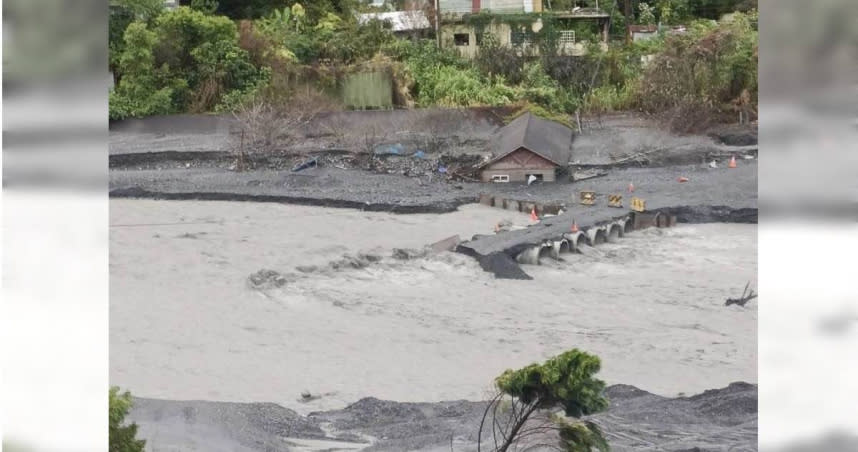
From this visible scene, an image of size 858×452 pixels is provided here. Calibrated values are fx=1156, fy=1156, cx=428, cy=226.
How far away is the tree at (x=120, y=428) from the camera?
399cm

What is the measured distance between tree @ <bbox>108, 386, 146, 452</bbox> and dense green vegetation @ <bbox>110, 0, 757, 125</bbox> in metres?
1.29

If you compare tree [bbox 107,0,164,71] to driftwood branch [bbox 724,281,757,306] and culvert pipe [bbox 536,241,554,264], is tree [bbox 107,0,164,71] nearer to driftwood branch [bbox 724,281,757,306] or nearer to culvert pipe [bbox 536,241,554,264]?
culvert pipe [bbox 536,241,554,264]

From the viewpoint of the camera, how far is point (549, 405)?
3.98 meters

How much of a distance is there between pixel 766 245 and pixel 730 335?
1.00 metres

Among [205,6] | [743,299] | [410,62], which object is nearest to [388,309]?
[410,62]

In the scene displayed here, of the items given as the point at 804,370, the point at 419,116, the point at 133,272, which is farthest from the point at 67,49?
the point at 804,370

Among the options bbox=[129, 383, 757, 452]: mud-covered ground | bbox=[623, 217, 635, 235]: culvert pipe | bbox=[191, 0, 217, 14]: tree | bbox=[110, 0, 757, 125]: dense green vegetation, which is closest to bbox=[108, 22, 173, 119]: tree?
bbox=[110, 0, 757, 125]: dense green vegetation

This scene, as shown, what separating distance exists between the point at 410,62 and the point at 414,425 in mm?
1485

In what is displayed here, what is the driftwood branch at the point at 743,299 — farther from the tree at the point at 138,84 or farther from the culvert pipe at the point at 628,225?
the tree at the point at 138,84

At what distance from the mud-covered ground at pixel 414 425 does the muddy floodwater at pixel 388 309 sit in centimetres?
5

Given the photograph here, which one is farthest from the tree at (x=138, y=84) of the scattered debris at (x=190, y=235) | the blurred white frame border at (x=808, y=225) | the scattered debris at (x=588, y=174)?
the blurred white frame border at (x=808, y=225)

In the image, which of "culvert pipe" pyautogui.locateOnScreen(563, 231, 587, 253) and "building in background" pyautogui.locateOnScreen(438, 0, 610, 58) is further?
"building in background" pyautogui.locateOnScreen(438, 0, 610, 58)

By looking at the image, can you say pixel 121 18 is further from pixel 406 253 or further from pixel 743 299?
pixel 743 299

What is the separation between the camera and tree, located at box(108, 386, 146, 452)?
399 centimetres
